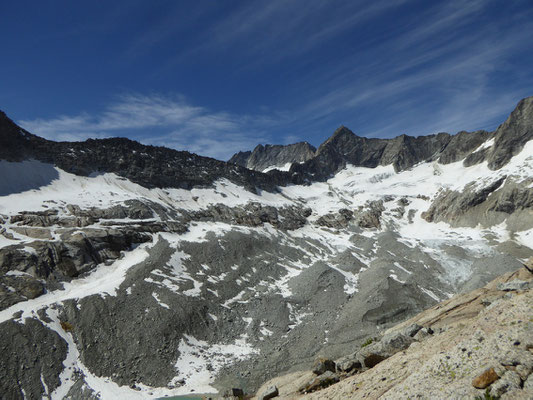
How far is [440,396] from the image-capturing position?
910 cm

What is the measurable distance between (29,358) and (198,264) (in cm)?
3701

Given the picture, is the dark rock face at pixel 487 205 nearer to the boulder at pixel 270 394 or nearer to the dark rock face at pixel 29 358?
the boulder at pixel 270 394

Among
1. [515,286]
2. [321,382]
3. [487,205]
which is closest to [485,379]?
[321,382]

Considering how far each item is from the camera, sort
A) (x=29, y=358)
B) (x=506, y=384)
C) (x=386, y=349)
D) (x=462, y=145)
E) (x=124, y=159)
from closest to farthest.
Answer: (x=506, y=384) → (x=386, y=349) → (x=29, y=358) → (x=124, y=159) → (x=462, y=145)

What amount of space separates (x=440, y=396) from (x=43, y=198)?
9928 cm

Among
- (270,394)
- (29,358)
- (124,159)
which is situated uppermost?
(124,159)

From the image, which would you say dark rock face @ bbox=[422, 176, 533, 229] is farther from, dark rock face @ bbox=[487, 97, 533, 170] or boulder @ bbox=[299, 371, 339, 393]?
boulder @ bbox=[299, 371, 339, 393]

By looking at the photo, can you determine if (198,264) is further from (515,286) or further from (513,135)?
(513,135)

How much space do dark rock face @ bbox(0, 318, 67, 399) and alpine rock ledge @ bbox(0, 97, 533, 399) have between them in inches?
6.8

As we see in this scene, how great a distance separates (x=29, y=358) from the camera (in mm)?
40406

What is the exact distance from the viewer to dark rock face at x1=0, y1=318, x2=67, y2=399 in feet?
122

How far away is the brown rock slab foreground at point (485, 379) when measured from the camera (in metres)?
8.62

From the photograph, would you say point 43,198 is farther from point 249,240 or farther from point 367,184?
point 367,184

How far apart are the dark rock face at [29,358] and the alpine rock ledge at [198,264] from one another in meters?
0.17
